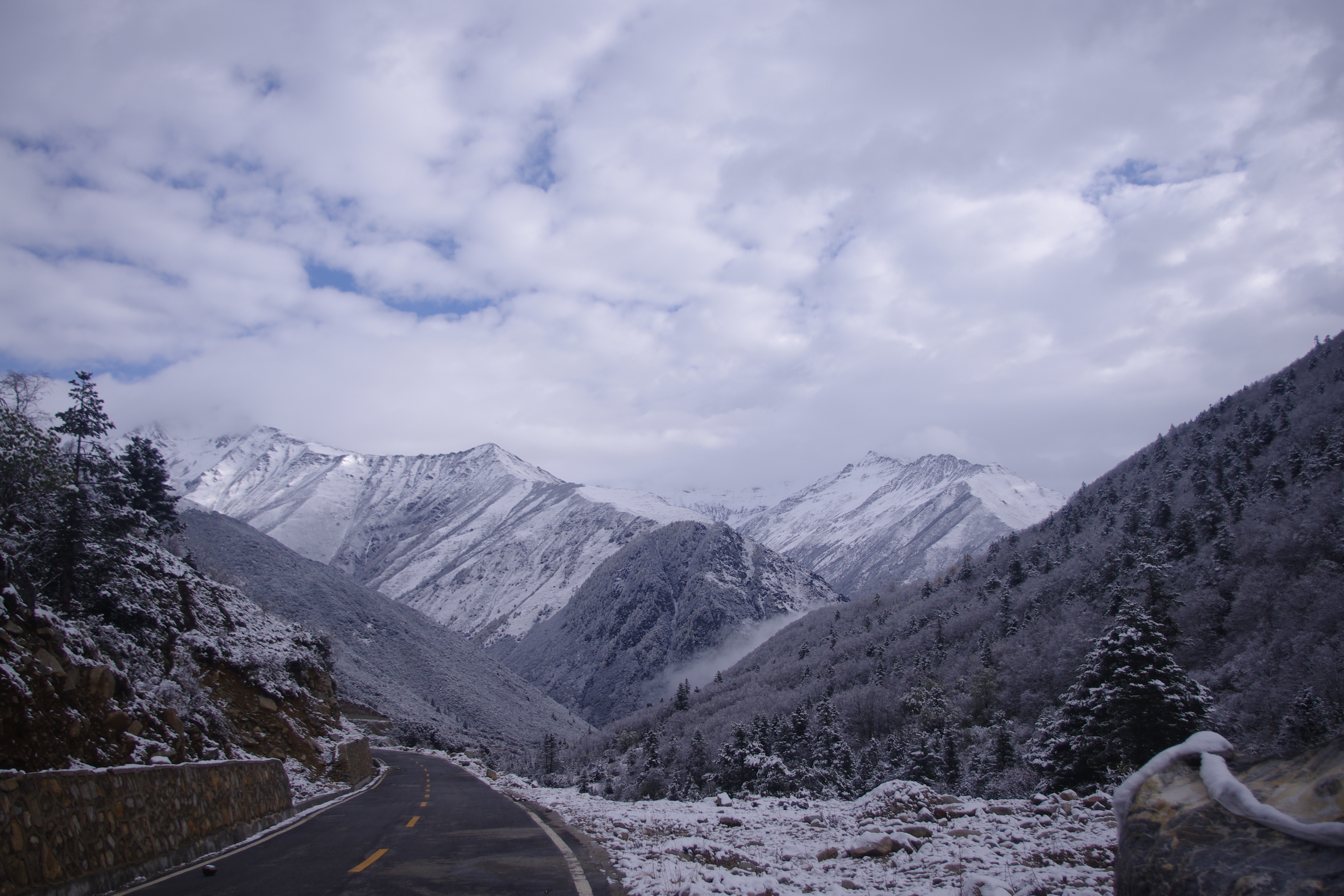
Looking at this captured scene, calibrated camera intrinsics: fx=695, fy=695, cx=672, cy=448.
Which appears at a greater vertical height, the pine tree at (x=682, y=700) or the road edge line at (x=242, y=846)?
the road edge line at (x=242, y=846)

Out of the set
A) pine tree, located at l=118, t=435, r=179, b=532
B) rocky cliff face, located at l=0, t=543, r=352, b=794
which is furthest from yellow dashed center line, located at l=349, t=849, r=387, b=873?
pine tree, located at l=118, t=435, r=179, b=532

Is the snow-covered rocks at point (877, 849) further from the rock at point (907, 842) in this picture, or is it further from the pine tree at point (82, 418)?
the pine tree at point (82, 418)

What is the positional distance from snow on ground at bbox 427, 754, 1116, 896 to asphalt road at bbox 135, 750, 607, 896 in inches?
46.1

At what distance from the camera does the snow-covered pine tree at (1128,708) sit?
22031 mm

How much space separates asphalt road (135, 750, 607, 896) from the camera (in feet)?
26.7

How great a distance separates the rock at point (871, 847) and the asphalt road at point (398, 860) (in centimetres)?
380

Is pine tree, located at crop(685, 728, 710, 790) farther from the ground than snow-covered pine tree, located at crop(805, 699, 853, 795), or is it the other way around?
snow-covered pine tree, located at crop(805, 699, 853, 795)

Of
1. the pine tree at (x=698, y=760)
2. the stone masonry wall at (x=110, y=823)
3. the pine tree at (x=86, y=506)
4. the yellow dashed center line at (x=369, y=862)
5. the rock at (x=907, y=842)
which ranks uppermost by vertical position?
the pine tree at (x=86, y=506)

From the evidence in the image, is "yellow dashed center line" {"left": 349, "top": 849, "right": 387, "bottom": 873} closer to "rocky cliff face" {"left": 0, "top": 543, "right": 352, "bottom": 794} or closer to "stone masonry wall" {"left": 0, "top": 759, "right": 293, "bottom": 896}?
"stone masonry wall" {"left": 0, "top": 759, "right": 293, "bottom": 896}

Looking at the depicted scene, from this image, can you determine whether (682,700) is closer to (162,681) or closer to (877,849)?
(162,681)

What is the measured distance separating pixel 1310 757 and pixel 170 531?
1961 inches

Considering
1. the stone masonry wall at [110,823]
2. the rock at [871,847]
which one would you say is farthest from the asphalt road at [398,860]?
the rock at [871,847]

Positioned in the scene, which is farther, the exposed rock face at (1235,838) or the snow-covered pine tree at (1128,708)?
the snow-covered pine tree at (1128,708)

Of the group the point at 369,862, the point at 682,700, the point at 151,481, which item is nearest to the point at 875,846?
the point at 369,862
